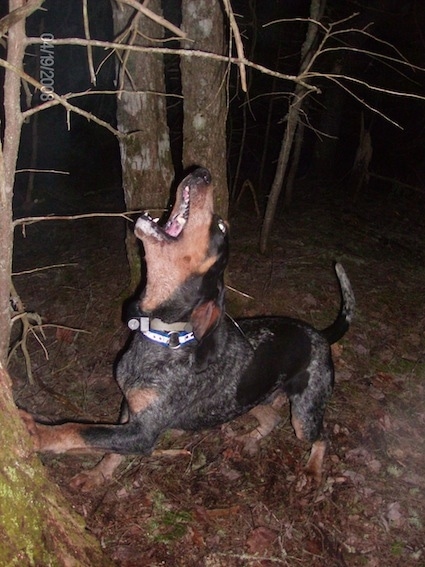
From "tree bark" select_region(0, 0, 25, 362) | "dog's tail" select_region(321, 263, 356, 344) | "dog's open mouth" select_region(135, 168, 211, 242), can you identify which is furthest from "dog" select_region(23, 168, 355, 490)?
"tree bark" select_region(0, 0, 25, 362)

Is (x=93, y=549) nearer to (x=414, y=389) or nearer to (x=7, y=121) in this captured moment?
(x=7, y=121)

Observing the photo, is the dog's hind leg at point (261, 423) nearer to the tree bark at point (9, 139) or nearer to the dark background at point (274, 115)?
the tree bark at point (9, 139)

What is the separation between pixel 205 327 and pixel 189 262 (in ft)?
1.87

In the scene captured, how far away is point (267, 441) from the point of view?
5.48m

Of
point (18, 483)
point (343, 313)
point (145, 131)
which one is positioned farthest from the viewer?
point (343, 313)

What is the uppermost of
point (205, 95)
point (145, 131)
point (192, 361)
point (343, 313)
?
point (205, 95)

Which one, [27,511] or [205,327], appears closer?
[27,511]

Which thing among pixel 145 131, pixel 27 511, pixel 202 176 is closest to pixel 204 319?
pixel 202 176

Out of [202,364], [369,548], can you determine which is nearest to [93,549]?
[202,364]

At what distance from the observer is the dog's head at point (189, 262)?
4160mm

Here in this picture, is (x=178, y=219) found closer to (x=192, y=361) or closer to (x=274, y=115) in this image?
(x=192, y=361)

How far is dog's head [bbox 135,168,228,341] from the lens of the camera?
13.6 feet

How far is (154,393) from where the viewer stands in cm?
439

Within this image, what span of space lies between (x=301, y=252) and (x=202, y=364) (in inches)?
211
